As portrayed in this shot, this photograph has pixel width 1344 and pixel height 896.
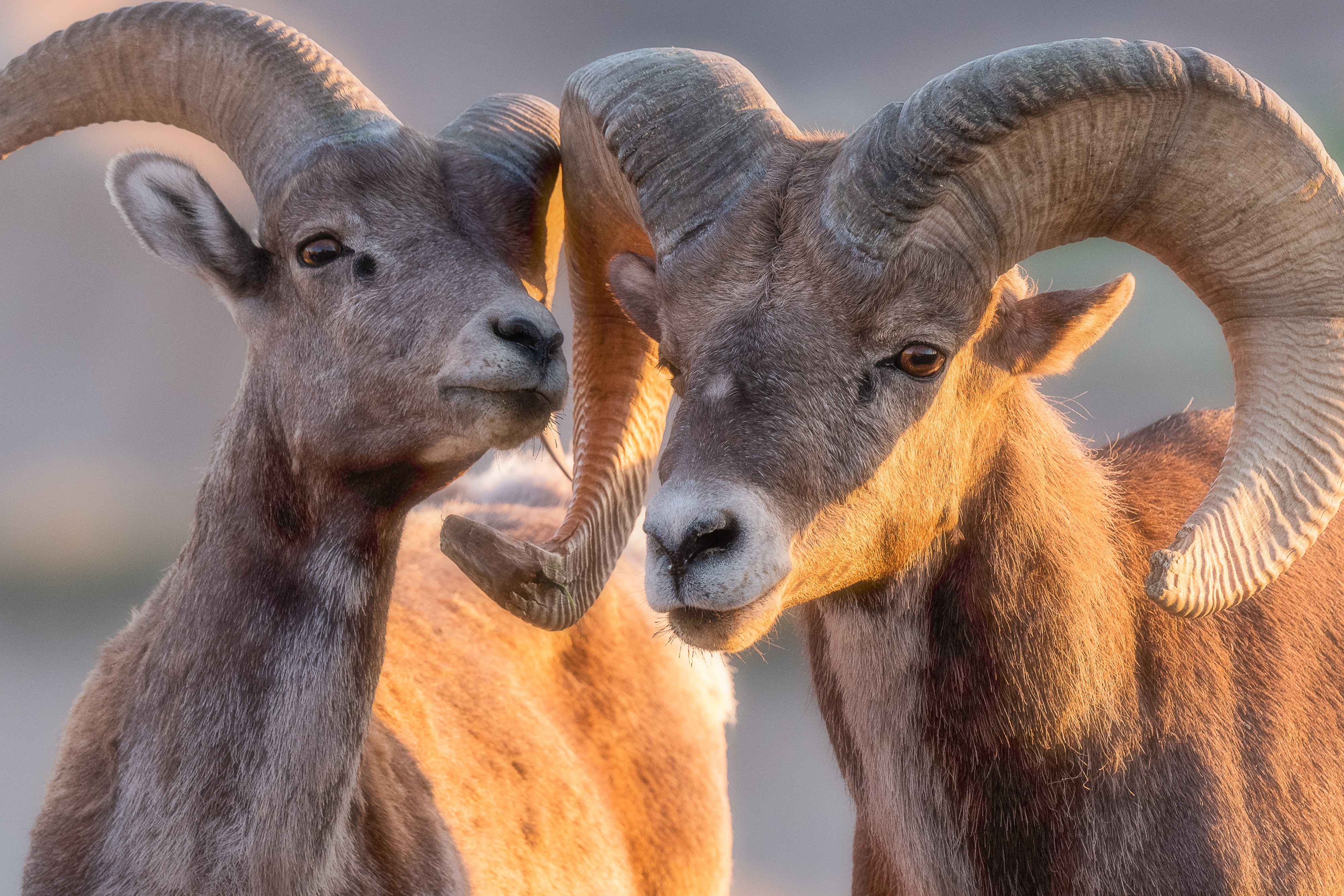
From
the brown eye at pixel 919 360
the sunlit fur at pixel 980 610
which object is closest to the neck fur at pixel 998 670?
the sunlit fur at pixel 980 610

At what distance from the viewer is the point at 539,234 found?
13.5 ft

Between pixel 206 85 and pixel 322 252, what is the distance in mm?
824

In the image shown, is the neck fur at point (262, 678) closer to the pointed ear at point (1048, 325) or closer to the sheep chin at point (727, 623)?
the sheep chin at point (727, 623)

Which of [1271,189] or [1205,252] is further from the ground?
[1271,189]

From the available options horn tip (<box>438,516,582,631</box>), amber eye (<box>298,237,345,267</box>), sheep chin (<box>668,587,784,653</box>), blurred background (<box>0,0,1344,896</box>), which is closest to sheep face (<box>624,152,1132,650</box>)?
sheep chin (<box>668,587,784,653</box>)

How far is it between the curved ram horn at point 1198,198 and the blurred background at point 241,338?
953 cm

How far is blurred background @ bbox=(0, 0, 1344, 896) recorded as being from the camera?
1304cm

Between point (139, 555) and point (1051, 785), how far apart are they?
13058 mm

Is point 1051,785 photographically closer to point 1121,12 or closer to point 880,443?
point 880,443

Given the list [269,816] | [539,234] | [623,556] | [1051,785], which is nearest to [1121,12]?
[623,556]

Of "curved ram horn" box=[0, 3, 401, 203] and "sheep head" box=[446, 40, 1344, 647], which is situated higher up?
"curved ram horn" box=[0, 3, 401, 203]

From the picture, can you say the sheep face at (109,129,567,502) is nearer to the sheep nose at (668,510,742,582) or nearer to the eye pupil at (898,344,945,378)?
the sheep nose at (668,510,742,582)

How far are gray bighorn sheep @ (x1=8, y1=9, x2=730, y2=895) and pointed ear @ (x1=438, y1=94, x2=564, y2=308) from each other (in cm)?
1

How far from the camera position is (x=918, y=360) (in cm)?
304
